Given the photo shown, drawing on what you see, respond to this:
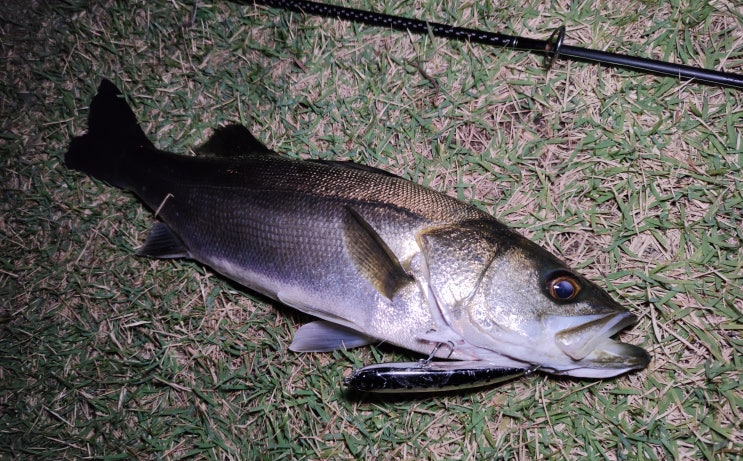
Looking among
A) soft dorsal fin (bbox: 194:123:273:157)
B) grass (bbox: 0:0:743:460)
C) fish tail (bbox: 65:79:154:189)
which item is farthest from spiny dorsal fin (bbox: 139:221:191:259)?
soft dorsal fin (bbox: 194:123:273:157)

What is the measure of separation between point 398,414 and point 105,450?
80.1 inches

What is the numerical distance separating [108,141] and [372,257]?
2.14m

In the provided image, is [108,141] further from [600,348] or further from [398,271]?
[600,348]

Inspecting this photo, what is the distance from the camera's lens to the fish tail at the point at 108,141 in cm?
292

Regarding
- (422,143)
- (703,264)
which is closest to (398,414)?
(422,143)

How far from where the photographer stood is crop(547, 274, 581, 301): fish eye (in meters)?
2.00

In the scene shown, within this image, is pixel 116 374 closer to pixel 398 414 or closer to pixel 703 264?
pixel 398 414

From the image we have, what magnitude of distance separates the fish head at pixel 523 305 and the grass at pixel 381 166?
574mm

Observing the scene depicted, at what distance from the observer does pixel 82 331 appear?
10.3 ft

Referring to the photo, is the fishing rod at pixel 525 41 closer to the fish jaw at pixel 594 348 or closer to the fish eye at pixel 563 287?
the fish eye at pixel 563 287

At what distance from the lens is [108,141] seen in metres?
3.01

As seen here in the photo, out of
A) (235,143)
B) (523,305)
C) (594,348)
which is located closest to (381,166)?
(235,143)

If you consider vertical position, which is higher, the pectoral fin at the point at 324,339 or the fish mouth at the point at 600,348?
the fish mouth at the point at 600,348

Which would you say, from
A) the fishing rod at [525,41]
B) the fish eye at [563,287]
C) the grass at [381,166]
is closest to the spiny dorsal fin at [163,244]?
the grass at [381,166]
